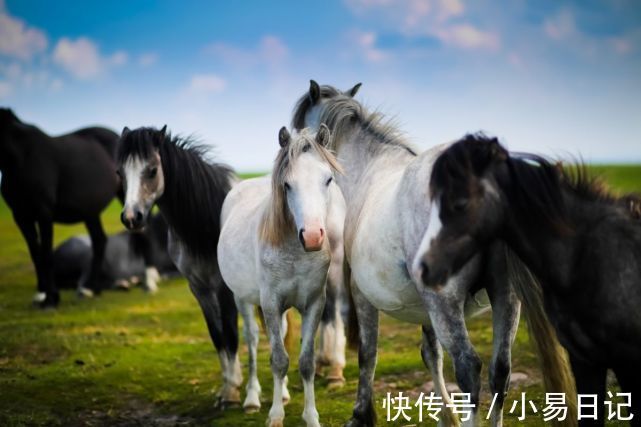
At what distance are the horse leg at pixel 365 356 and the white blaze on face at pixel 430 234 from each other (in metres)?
1.58

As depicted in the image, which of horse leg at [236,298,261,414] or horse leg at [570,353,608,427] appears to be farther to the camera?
horse leg at [236,298,261,414]

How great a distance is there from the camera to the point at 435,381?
576 cm

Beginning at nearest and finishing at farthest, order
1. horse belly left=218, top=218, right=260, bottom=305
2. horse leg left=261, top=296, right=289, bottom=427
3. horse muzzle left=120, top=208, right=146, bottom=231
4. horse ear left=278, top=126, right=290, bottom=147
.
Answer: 1. horse ear left=278, top=126, right=290, bottom=147
2. horse leg left=261, top=296, right=289, bottom=427
3. horse belly left=218, top=218, right=260, bottom=305
4. horse muzzle left=120, top=208, right=146, bottom=231

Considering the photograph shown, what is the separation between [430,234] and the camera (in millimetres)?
4129

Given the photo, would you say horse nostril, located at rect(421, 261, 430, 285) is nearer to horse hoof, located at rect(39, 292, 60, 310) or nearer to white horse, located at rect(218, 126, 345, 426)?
white horse, located at rect(218, 126, 345, 426)

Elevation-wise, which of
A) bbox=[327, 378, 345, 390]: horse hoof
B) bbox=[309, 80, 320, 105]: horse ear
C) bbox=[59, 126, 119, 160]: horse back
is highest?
bbox=[59, 126, 119, 160]: horse back

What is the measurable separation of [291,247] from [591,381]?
8.37 feet

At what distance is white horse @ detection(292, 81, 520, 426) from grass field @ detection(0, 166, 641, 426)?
927 mm

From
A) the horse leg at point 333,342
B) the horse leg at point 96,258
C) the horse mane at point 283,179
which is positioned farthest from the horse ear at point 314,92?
the horse leg at point 96,258

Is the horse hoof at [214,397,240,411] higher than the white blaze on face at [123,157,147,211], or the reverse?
the white blaze on face at [123,157,147,211]

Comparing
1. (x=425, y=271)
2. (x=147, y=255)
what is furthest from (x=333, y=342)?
(x=147, y=255)

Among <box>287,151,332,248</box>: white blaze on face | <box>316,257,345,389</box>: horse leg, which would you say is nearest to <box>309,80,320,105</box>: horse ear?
<box>287,151,332,248</box>: white blaze on face

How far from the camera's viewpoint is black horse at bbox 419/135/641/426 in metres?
4.01

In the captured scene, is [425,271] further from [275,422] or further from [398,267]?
[275,422]
